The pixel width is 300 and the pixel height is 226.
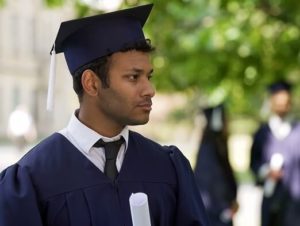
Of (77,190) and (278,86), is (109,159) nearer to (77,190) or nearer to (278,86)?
(77,190)

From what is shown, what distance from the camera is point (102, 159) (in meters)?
3.21

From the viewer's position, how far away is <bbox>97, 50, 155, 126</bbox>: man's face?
3150 millimetres

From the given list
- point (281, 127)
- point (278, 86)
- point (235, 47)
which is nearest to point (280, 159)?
point (281, 127)

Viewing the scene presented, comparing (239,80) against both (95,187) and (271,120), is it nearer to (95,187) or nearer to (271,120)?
(271,120)

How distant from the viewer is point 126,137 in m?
3.27

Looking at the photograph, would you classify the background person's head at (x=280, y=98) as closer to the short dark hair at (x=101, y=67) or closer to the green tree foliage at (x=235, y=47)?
the green tree foliage at (x=235, y=47)

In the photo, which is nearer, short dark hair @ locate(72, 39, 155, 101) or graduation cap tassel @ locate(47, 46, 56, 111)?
short dark hair @ locate(72, 39, 155, 101)

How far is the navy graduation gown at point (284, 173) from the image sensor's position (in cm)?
853

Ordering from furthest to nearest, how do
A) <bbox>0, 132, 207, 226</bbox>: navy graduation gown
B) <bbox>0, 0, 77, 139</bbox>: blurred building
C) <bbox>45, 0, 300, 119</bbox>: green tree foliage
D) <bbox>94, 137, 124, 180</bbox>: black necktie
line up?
1. <bbox>0, 0, 77, 139</bbox>: blurred building
2. <bbox>45, 0, 300, 119</bbox>: green tree foliage
3. <bbox>94, 137, 124, 180</bbox>: black necktie
4. <bbox>0, 132, 207, 226</bbox>: navy graduation gown

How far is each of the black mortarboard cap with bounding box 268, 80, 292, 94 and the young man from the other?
17.1 ft

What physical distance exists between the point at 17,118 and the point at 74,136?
2064 centimetres

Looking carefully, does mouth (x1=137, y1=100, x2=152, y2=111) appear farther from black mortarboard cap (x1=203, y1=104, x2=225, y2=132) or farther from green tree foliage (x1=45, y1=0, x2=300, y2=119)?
green tree foliage (x1=45, y1=0, x2=300, y2=119)

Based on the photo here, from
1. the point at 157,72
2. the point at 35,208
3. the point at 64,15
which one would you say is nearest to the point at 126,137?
the point at 35,208

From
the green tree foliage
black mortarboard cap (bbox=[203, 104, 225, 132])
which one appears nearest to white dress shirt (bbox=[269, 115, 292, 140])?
the green tree foliage
